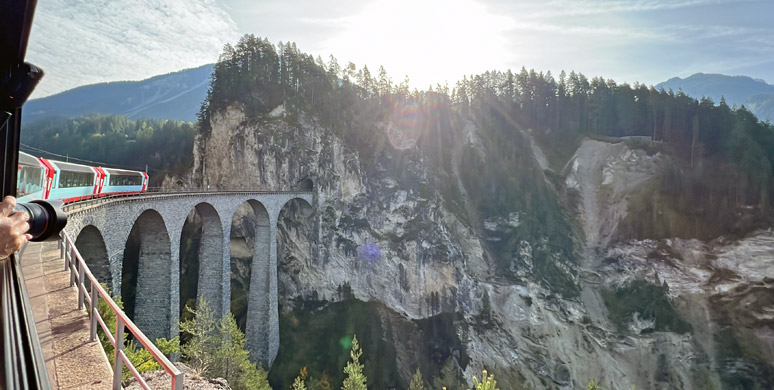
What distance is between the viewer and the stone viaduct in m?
16.0

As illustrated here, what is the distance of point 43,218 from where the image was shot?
2.54 m

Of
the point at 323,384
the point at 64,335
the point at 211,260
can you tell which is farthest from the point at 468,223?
the point at 64,335

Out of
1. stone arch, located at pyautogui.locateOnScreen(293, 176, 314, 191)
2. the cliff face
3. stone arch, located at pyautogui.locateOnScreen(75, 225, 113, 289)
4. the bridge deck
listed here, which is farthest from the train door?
stone arch, located at pyautogui.locateOnScreen(293, 176, 314, 191)

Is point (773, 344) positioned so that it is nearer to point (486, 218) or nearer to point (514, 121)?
point (486, 218)

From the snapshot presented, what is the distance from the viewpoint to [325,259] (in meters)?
45.7

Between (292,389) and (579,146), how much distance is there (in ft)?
183

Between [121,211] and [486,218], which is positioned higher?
[121,211]

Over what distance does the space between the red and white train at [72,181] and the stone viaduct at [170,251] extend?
1127 millimetres

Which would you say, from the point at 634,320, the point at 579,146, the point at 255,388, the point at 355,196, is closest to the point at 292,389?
the point at 255,388

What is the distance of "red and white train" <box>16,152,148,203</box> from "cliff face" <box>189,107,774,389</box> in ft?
71.4

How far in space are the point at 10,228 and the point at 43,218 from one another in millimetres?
639

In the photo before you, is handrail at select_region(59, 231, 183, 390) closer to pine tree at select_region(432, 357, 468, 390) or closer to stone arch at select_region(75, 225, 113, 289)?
stone arch at select_region(75, 225, 113, 289)

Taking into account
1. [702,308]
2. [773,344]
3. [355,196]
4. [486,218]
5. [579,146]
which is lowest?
[773,344]

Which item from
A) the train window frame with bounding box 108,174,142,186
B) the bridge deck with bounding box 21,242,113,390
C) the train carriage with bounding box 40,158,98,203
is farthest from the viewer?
the train window frame with bounding box 108,174,142,186
